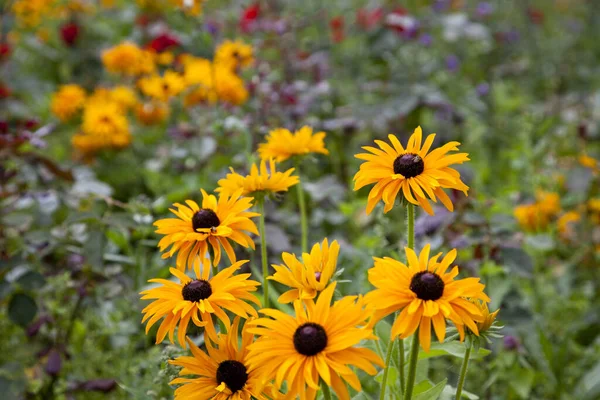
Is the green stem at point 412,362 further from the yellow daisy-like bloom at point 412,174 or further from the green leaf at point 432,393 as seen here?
the yellow daisy-like bloom at point 412,174

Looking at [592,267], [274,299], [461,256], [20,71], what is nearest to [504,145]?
[592,267]

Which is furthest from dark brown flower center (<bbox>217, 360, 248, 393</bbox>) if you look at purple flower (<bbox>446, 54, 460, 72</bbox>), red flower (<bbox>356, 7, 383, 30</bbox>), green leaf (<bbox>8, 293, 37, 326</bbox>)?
purple flower (<bbox>446, 54, 460, 72</bbox>)

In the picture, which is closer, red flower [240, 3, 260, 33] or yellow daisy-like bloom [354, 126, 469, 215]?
yellow daisy-like bloom [354, 126, 469, 215]

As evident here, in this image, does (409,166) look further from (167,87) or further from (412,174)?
(167,87)

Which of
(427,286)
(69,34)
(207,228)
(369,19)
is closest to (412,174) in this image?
(427,286)

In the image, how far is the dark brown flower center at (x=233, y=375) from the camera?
2.90 feet

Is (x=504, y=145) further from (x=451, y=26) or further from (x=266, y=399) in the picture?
(x=266, y=399)

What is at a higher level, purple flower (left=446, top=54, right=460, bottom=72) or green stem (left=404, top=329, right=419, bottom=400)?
green stem (left=404, top=329, right=419, bottom=400)

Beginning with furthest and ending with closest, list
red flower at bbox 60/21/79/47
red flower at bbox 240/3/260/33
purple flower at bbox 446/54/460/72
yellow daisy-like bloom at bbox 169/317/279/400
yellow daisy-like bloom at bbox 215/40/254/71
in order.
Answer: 1. purple flower at bbox 446/54/460/72
2. red flower at bbox 60/21/79/47
3. red flower at bbox 240/3/260/33
4. yellow daisy-like bloom at bbox 215/40/254/71
5. yellow daisy-like bloom at bbox 169/317/279/400

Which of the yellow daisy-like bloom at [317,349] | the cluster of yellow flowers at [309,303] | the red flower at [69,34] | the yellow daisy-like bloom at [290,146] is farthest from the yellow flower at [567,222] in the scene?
the red flower at [69,34]

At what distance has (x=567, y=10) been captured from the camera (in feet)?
17.5

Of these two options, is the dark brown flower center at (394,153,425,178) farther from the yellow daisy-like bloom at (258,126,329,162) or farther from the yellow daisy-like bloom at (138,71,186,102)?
the yellow daisy-like bloom at (138,71,186,102)

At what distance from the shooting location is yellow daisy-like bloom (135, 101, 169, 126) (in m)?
2.55

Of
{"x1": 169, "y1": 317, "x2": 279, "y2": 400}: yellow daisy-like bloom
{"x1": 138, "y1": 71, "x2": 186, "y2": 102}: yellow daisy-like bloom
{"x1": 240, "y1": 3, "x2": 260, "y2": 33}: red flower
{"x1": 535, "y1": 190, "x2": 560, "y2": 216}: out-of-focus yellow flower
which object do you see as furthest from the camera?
{"x1": 240, "y1": 3, "x2": 260, "y2": 33}: red flower
